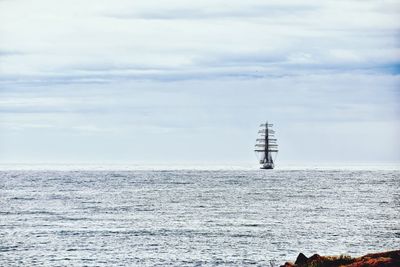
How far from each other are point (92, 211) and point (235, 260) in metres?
32.4

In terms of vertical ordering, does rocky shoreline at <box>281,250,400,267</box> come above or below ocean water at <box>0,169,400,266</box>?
above

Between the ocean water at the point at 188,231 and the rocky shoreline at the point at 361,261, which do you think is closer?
the rocky shoreline at the point at 361,261

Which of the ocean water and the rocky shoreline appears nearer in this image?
the rocky shoreline

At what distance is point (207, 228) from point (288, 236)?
6.70 m

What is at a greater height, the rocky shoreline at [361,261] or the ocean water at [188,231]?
the rocky shoreline at [361,261]

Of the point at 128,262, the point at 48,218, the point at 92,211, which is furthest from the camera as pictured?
the point at 92,211

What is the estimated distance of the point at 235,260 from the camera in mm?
41281

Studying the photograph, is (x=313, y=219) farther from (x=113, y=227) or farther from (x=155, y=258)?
(x=155, y=258)

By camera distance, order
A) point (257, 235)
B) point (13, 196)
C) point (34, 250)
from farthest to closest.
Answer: point (13, 196), point (257, 235), point (34, 250)

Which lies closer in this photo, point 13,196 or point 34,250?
point 34,250

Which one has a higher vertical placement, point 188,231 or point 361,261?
point 361,261

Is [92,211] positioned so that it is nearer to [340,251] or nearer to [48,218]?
[48,218]

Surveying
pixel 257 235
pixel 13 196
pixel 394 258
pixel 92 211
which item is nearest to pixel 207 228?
pixel 257 235

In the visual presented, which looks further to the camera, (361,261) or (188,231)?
(188,231)
